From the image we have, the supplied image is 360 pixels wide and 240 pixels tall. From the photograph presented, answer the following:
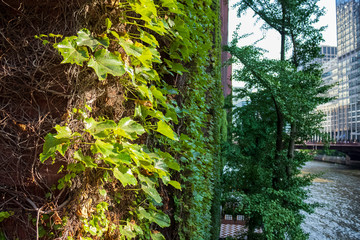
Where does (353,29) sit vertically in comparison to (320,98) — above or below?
above

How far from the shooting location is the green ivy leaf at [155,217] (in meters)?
1.67

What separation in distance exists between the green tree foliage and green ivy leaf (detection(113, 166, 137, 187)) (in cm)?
891

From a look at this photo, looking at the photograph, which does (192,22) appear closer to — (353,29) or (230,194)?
(230,194)

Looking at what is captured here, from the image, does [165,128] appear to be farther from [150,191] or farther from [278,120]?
[278,120]

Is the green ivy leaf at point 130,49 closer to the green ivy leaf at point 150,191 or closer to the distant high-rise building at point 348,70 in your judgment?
the green ivy leaf at point 150,191

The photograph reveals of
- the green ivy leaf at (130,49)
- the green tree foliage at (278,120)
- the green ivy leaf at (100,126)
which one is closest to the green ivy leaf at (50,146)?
the green ivy leaf at (100,126)

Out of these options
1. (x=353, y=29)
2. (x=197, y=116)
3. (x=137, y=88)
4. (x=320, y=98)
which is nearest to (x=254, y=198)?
(x=320, y=98)

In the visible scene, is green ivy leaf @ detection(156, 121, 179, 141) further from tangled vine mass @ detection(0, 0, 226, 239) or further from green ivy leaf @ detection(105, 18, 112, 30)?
green ivy leaf @ detection(105, 18, 112, 30)

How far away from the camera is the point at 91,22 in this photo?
1.35 m

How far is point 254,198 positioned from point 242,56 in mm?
4949

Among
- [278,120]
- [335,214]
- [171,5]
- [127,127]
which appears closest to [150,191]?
[127,127]

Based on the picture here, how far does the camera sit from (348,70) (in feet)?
260

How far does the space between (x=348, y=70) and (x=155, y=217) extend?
9107 centimetres

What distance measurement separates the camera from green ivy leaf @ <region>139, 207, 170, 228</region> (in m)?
1.67
